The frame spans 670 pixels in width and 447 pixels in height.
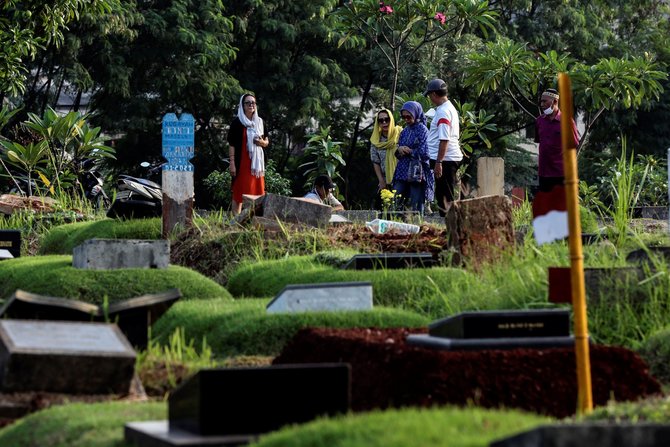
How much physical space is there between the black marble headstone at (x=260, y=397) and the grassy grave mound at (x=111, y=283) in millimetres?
5127

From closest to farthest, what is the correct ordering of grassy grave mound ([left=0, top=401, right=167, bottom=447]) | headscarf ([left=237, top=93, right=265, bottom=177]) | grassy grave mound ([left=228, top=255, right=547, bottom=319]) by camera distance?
grassy grave mound ([left=0, top=401, right=167, bottom=447]), grassy grave mound ([left=228, top=255, right=547, bottom=319]), headscarf ([left=237, top=93, right=265, bottom=177])

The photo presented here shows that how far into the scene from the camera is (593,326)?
31.8ft

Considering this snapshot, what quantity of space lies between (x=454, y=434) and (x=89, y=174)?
2045 centimetres

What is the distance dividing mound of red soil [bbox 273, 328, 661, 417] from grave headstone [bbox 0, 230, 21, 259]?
Result: 8.84 metres

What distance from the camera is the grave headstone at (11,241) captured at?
1622 cm

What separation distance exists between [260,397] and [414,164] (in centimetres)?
1193

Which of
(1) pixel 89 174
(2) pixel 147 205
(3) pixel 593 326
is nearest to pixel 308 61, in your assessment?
(1) pixel 89 174

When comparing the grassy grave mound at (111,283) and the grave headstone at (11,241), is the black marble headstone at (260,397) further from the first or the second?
the grave headstone at (11,241)

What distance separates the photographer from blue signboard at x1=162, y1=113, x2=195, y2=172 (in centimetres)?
1711

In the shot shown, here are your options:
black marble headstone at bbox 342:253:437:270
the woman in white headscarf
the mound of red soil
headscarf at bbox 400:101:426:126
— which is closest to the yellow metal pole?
the mound of red soil

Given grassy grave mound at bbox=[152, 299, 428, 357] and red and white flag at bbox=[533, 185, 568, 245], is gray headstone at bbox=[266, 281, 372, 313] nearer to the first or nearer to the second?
grassy grave mound at bbox=[152, 299, 428, 357]

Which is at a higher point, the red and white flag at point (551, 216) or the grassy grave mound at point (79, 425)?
the red and white flag at point (551, 216)

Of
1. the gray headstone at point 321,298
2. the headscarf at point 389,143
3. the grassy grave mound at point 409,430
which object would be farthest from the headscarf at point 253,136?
the grassy grave mound at point 409,430

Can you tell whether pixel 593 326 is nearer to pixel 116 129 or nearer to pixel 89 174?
pixel 89 174
